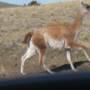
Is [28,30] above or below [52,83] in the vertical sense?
below

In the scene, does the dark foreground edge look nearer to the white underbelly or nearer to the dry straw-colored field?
the dry straw-colored field

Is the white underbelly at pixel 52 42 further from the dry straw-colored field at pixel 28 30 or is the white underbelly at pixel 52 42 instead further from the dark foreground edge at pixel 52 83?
the dark foreground edge at pixel 52 83

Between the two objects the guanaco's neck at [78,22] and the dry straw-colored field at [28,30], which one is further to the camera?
the dry straw-colored field at [28,30]

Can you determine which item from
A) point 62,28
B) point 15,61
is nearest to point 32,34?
point 62,28

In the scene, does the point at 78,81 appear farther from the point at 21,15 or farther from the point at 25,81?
the point at 21,15

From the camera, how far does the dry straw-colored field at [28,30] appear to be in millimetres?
17531

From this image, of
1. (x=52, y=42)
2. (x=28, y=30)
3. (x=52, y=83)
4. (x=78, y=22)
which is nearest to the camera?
(x=52, y=83)

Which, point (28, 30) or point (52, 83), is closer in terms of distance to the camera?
point (52, 83)

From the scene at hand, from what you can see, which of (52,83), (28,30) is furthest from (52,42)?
(52,83)

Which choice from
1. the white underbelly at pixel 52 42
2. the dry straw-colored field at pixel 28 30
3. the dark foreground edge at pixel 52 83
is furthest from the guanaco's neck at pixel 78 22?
the dark foreground edge at pixel 52 83

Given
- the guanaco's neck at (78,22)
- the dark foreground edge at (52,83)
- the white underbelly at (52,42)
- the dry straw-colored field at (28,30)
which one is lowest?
the dry straw-colored field at (28,30)

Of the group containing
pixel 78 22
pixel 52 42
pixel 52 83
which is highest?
pixel 52 83

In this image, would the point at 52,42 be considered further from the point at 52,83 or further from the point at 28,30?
the point at 52,83

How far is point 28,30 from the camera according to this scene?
22.8m
